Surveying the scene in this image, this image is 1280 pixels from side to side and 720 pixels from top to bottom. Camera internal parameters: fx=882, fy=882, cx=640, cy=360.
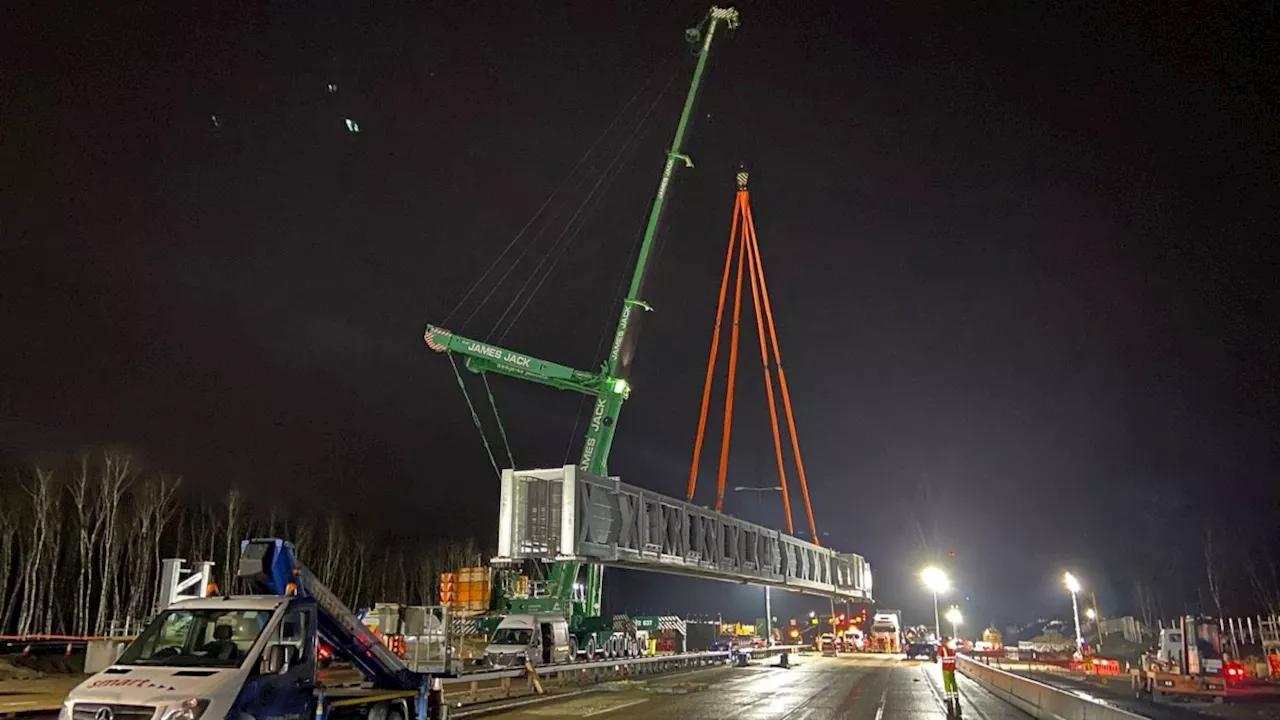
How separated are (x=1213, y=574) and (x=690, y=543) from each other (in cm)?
8550

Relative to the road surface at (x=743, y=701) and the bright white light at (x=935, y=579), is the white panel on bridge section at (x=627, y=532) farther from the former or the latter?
the bright white light at (x=935, y=579)

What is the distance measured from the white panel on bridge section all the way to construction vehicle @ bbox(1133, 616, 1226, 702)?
520 inches

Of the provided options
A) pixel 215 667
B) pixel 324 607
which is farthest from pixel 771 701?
pixel 215 667

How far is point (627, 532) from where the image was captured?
80.0 feet

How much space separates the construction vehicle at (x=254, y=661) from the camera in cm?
932

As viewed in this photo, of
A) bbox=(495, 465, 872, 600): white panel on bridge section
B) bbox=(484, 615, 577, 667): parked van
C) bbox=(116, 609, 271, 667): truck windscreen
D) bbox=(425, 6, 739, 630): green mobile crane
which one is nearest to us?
bbox=(116, 609, 271, 667): truck windscreen

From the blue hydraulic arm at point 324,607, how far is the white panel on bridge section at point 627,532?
753 centimetres

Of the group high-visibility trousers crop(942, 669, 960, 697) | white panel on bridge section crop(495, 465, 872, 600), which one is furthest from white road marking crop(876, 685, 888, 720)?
white panel on bridge section crop(495, 465, 872, 600)

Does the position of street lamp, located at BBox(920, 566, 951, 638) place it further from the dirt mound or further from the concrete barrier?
the dirt mound

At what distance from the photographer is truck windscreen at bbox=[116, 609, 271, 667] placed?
10.4 metres

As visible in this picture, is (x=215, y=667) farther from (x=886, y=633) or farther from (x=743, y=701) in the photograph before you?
(x=886, y=633)

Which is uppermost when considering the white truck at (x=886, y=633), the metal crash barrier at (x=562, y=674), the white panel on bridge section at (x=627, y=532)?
the white panel on bridge section at (x=627, y=532)

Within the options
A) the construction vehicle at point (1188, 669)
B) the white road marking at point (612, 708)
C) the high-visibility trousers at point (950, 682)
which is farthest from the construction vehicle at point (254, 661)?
the construction vehicle at point (1188, 669)

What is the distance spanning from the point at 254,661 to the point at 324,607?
8.00ft
